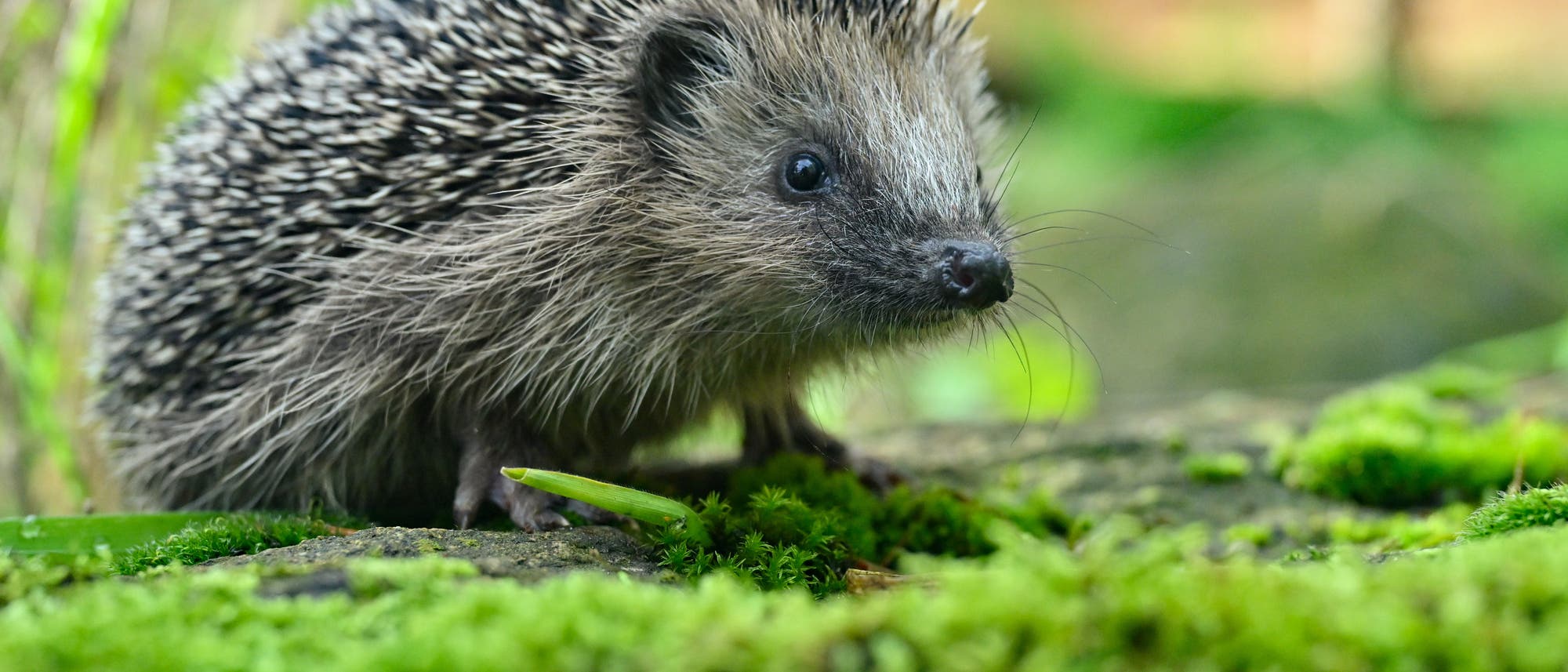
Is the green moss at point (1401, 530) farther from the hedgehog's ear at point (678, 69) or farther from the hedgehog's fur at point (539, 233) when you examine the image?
the hedgehog's ear at point (678, 69)

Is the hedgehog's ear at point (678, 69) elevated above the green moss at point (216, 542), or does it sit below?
above

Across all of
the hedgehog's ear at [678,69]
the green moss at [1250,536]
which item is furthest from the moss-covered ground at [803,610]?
the hedgehog's ear at [678,69]

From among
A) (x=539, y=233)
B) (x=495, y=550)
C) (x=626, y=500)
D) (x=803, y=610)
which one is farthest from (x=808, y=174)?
(x=803, y=610)

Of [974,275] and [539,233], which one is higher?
[539,233]

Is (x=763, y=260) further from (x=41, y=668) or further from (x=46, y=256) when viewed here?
(x=46, y=256)

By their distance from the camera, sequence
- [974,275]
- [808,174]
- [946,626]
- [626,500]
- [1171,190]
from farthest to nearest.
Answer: [1171,190] → [808,174] → [974,275] → [626,500] → [946,626]

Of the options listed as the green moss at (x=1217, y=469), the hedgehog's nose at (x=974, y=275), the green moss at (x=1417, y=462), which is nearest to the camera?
the hedgehog's nose at (x=974, y=275)

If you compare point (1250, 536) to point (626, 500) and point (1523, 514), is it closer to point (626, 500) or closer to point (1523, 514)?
point (1523, 514)
